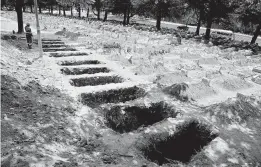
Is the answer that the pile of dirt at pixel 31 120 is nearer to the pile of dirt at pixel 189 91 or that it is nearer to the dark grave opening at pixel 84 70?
the dark grave opening at pixel 84 70

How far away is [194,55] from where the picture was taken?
14500mm

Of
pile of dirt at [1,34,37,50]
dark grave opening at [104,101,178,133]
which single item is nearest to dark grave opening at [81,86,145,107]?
dark grave opening at [104,101,178,133]

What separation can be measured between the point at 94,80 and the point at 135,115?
3.07 meters

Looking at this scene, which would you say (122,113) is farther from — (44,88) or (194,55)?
(194,55)

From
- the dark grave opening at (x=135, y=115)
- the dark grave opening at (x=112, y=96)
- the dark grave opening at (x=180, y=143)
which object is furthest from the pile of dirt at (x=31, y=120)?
the dark grave opening at (x=180, y=143)

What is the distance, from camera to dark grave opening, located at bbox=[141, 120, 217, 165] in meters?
5.42

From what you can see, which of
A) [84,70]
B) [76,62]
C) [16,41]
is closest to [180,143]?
[84,70]

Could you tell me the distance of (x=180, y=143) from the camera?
20.1 feet

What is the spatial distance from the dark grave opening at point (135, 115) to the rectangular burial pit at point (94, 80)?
2.72 m

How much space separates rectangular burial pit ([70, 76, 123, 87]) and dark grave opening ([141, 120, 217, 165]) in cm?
431

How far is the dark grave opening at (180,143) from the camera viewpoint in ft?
17.8

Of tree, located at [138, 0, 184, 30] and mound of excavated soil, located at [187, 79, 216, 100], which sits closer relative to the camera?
mound of excavated soil, located at [187, 79, 216, 100]

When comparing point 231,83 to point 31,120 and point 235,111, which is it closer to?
point 235,111

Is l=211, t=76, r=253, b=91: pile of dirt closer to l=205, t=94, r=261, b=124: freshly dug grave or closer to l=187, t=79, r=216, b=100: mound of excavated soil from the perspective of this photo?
l=187, t=79, r=216, b=100: mound of excavated soil
